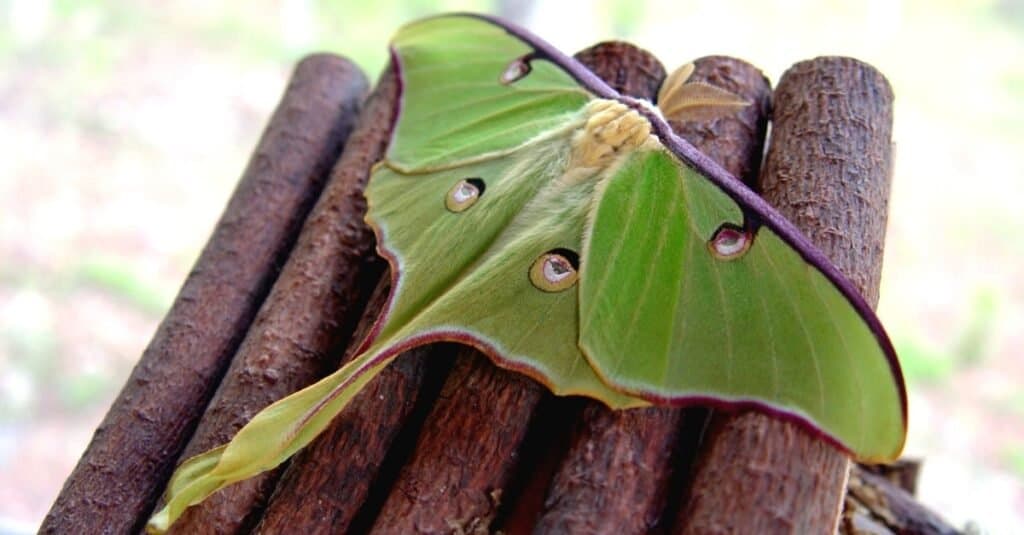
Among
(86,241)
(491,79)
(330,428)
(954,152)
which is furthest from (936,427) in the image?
(86,241)

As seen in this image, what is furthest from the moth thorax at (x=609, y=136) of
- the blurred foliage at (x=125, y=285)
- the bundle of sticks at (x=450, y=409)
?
the blurred foliage at (x=125, y=285)

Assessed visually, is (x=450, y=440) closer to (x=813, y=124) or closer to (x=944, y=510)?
(x=813, y=124)

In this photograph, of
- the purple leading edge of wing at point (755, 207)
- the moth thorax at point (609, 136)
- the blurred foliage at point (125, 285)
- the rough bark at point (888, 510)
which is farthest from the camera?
the blurred foliage at point (125, 285)

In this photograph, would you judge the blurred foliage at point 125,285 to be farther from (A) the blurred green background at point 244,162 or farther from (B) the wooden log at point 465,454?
(B) the wooden log at point 465,454

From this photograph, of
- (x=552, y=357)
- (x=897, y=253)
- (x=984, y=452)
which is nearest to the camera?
(x=552, y=357)

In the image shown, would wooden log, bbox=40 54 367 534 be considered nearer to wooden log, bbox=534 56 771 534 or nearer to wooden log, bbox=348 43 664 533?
wooden log, bbox=348 43 664 533

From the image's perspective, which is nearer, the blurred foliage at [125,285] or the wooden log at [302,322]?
the wooden log at [302,322]

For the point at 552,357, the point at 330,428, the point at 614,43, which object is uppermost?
the point at 614,43
